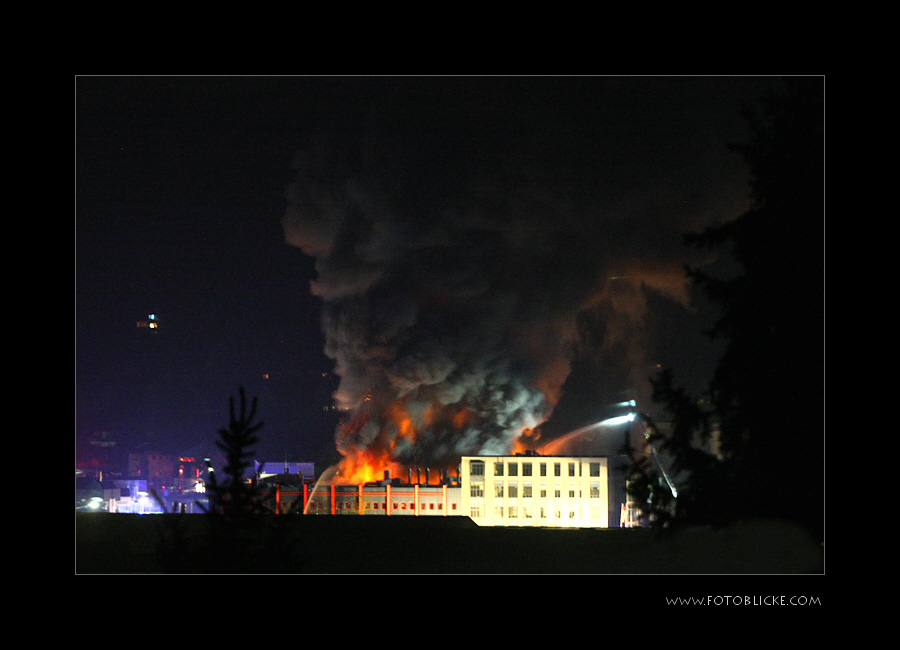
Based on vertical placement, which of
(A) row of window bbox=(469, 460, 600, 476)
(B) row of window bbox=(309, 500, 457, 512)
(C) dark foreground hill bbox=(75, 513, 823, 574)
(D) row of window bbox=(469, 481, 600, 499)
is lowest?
(B) row of window bbox=(309, 500, 457, 512)

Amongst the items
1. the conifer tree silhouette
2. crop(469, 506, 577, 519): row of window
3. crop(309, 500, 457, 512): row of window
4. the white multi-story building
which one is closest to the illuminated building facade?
crop(309, 500, 457, 512): row of window

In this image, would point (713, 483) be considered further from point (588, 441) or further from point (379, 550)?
point (588, 441)

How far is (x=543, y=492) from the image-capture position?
34656 millimetres

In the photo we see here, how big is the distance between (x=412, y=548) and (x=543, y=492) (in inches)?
935

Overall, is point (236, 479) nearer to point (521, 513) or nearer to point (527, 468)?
point (521, 513)

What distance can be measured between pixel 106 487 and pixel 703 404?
3676 cm

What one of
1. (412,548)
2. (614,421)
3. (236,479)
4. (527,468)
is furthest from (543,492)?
(236,479)

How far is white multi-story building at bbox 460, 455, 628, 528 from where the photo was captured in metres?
33.2

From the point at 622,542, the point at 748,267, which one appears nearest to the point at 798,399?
the point at 748,267

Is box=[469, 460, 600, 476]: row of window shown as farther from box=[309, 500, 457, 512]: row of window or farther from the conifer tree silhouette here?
the conifer tree silhouette

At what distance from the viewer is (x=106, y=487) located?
40.2m

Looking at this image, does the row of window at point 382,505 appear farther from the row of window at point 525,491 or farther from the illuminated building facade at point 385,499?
the row of window at point 525,491

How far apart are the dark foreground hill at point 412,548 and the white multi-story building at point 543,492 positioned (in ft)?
66.1

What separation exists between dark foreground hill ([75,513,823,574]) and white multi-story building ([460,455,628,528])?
2014 centimetres
